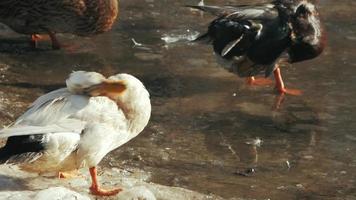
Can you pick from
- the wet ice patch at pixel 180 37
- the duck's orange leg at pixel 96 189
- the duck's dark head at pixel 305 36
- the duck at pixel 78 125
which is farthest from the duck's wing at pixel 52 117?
the wet ice patch at pixel 180 37

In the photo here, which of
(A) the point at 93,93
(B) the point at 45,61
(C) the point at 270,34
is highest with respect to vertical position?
(A) the point at 93,93

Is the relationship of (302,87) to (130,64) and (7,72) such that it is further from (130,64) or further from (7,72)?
(7,72)

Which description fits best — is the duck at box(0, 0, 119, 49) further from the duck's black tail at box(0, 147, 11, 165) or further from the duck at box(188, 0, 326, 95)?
the duck's black tail at box(0, 147, 11, 165)

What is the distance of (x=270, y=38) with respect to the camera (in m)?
7.93

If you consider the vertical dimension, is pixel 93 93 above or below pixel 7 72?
above

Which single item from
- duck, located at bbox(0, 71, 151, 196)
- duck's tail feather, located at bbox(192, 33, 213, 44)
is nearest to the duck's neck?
duck, located at bbox(0, 71, 151, 196)

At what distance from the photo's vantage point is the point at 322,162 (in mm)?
6516

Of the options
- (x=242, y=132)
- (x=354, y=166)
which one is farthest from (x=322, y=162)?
(x=242, y=132)

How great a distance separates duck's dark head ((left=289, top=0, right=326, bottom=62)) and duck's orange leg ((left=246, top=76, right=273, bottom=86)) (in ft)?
1.41

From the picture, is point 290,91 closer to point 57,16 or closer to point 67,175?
point 57,16

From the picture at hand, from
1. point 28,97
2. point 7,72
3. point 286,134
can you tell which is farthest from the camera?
point 7,72

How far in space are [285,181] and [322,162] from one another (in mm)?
533

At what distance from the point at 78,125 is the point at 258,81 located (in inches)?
139

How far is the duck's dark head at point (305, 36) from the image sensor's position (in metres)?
7.97
